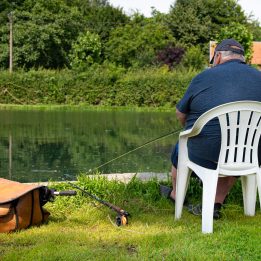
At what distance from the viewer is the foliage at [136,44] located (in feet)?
135

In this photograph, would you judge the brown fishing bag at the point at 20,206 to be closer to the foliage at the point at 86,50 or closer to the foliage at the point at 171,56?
the foliage at the point at 86,50

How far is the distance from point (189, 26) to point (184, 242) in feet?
152

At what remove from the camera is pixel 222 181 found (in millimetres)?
3898

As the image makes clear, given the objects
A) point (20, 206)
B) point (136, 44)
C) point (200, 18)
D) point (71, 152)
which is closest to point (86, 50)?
point (136, 44)

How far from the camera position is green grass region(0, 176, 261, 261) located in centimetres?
271

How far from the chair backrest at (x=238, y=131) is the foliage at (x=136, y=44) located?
37.0 meters

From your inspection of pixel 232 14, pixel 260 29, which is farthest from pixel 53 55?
pixel 260 29

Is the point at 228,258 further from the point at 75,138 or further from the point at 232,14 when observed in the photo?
the point at 232,14

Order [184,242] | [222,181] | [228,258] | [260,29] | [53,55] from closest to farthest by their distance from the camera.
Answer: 1. [228,258]
2. [184,242]
3. [222,181]
4. [53,55]
5. [260,29]

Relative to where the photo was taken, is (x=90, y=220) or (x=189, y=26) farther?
(x=189, y=26)

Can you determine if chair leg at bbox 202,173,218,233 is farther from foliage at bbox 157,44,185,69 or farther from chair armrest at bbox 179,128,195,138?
foliage at bbox 157,44,185,69

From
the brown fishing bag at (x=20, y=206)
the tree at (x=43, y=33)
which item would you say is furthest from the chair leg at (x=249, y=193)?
the tree at (x=43, y=33)

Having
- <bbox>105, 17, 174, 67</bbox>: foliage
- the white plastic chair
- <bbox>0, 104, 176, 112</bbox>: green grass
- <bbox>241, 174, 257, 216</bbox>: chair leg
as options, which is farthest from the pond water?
<bbox>105, 17, 174, 67</bbox>: foliage

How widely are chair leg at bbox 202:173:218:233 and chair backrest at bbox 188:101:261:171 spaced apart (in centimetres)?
11
